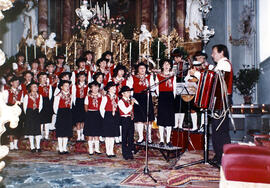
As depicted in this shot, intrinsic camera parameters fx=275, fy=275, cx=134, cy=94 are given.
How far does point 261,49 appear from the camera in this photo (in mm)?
9273

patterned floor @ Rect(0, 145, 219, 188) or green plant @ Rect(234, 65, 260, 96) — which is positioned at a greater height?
green plant @ Rect(234, 65, 260, 96)

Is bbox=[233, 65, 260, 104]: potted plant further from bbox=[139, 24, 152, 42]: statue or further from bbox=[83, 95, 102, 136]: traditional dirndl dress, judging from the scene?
bbox=[83, 95, 102, 136]: traditional dirndl dress

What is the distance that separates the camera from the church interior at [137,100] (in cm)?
398

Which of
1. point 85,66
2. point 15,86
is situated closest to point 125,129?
point 85,66

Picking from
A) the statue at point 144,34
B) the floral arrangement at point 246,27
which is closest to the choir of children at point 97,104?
the statue at point 144,34

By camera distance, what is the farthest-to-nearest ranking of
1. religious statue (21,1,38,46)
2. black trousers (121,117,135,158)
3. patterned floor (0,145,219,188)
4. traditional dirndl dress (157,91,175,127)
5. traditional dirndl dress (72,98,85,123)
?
religious statue (21,1,38,46), traditional dirndl dress (72,98,85,123), traditional dirndl dress (157,91,175,127), black trousers (121,117,135,158), patterned floor (0,145,219,188)

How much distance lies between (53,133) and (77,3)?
7235mm

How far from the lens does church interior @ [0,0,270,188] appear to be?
13.1 ft

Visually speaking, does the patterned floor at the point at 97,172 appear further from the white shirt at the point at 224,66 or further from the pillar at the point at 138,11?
the pillar at the point at 138,11

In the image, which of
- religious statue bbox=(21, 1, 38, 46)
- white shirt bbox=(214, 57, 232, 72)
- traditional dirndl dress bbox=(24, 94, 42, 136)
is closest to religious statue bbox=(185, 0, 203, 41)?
traditional dirndl dress bbox=(24, 94, 42, 136)

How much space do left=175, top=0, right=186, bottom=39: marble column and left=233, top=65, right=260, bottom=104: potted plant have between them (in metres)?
2.66

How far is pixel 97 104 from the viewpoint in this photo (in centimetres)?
664

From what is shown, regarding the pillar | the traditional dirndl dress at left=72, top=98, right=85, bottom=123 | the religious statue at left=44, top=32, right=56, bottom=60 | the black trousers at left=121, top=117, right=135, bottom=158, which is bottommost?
the black trousers at left=121, top=117, right=135, bottom=158

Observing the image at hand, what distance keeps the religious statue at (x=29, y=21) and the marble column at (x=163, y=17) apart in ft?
19.0
